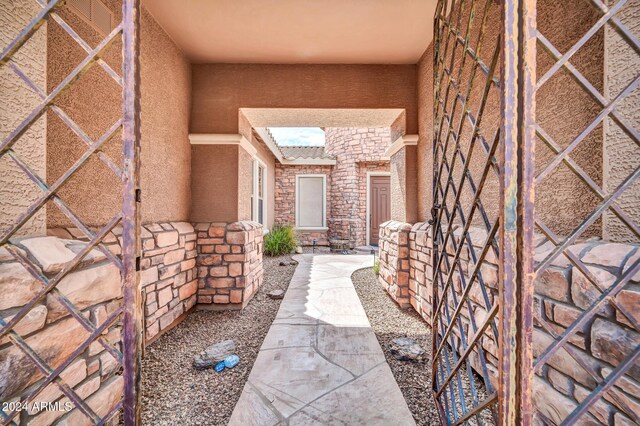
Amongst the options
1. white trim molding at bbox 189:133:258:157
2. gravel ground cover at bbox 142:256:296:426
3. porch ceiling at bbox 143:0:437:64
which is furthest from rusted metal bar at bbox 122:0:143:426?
white trim molding at bbox 189:133:258:157

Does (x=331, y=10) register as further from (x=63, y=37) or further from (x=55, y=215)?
(x=55, y=215)

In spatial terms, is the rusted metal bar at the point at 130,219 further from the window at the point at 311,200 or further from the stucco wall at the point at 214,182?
the window at the point at 311,200

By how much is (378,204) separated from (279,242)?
11.8 feet

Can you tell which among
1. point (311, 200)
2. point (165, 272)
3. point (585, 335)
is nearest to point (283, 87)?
point (165, 272)

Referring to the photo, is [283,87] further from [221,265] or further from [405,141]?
[221,265]

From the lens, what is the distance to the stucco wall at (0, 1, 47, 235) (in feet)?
3.77

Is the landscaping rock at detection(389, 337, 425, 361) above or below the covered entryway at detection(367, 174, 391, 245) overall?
below

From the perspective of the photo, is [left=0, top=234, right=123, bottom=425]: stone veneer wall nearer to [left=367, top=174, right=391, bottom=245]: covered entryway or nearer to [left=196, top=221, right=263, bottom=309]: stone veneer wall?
[left=196, top=221, right=263, bottom=309]: stone veneer wall

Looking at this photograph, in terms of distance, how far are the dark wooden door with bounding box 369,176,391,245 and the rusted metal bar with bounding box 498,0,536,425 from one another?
7.91 m

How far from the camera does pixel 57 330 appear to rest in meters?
1.10

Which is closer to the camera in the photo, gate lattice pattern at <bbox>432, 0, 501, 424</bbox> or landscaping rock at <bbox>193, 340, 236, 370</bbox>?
gate lattice pattern at <bbox>432, 0, 501, 424</bbox>

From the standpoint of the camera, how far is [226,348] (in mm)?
2197

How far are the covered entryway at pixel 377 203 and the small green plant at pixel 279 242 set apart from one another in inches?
108

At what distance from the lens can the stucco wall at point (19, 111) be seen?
1150 mm
